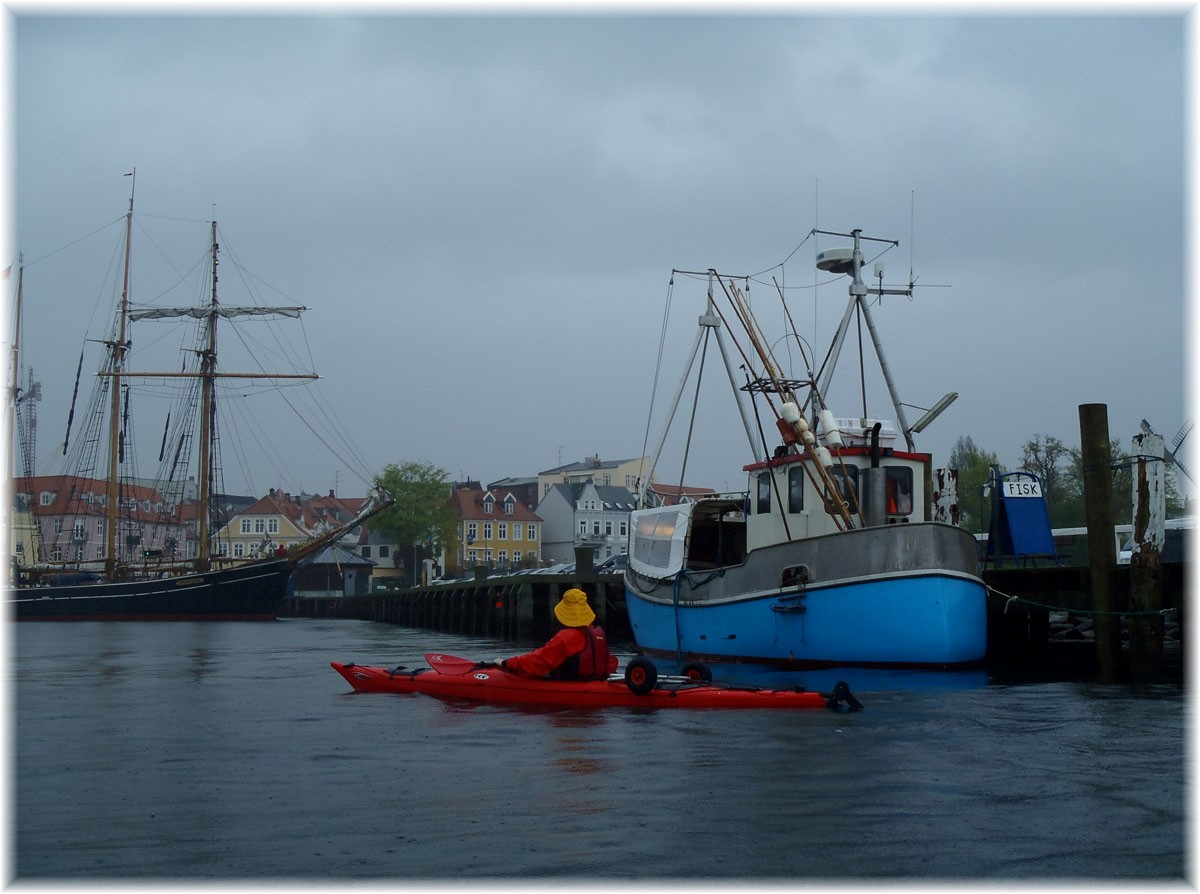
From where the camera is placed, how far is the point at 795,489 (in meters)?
24.0

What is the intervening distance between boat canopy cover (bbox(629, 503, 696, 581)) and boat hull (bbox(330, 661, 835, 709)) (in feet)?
27.6

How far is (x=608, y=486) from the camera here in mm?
132500

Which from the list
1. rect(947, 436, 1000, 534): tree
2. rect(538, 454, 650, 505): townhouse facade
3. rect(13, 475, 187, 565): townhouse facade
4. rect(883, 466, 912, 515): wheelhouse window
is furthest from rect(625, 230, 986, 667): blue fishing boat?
rect(538, 454, 650, 505): townhouse facade

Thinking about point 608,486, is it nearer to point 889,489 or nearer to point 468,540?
point 468,540

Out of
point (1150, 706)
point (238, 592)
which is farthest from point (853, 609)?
point (238, 592)

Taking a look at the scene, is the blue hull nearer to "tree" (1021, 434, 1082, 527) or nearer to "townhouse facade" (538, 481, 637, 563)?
"tree" (1021, 434, 1082, 527)

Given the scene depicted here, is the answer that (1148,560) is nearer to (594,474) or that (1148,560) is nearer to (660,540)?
(660,540)

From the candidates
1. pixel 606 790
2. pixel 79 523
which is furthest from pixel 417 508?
pixel 606 790

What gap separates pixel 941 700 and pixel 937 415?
9950 millimetres

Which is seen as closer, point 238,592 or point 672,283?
point 672,283

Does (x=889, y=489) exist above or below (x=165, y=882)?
above

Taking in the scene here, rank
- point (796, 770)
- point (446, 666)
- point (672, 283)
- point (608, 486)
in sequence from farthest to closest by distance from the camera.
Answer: point (608, 486)
point (672, 283)
point (446, 666)
point (796, 770)

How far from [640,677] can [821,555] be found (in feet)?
20.0

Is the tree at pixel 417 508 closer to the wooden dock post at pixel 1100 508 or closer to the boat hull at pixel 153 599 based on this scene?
the boat hull at pixel 153 599
